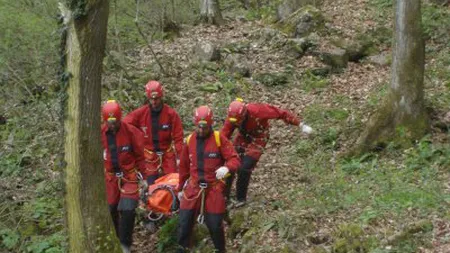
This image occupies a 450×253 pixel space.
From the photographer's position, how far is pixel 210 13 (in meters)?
18.0

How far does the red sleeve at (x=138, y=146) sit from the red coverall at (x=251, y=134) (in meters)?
1.23

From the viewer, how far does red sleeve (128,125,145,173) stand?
26.3 feet

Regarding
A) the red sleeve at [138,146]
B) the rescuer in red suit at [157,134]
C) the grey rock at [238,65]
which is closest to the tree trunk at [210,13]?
the grey rock at [238,65]

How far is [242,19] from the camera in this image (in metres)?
19.1

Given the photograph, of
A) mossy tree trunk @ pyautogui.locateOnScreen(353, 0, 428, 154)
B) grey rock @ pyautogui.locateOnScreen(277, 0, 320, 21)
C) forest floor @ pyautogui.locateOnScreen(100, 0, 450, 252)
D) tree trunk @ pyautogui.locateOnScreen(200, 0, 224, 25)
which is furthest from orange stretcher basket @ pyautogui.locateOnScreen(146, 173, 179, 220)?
tree trunk @ pyautogui.locateOnScreen(200, 0, 224, 25)

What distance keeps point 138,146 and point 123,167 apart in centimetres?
36

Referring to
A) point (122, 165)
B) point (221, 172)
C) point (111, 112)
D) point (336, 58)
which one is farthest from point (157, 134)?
point (336, 58)

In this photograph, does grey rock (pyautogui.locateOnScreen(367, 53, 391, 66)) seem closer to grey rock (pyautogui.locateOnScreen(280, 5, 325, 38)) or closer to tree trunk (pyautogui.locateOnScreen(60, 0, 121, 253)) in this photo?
grey rock (pyautogui.locateOnScreen(280, 5, 325, 38))

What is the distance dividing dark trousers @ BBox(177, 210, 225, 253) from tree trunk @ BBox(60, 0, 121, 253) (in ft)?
3.18

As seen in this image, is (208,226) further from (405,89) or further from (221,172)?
(405,89)

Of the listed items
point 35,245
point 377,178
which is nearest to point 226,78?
point 377,178

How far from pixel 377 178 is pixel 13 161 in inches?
260

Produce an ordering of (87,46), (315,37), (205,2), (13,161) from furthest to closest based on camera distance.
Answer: (205,2)
(315,37)
(13,161)
(87,46)

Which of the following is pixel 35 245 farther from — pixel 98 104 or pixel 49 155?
pixel 49 155
